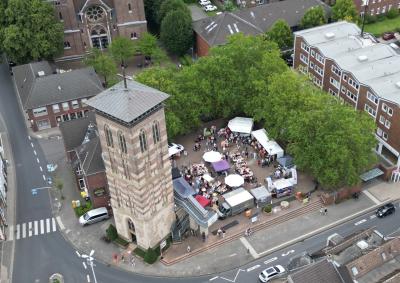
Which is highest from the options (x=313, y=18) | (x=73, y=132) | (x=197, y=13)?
(x=313, y=18)

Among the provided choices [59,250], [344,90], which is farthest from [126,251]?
[344,90]

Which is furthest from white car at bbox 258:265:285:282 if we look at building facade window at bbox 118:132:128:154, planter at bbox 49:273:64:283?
planter at bbox 49:273:64:283

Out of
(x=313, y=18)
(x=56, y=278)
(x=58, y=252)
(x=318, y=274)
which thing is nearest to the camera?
(x=318, y=274)

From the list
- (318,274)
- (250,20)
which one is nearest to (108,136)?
(318,274)

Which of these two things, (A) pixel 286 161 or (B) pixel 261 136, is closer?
(A) pixel 286 161

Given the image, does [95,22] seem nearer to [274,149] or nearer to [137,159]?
[274,149]

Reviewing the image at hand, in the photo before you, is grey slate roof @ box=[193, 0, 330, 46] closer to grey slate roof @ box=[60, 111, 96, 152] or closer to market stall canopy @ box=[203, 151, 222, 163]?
market stall canopy @ box=[203, 151, 222, 163]
